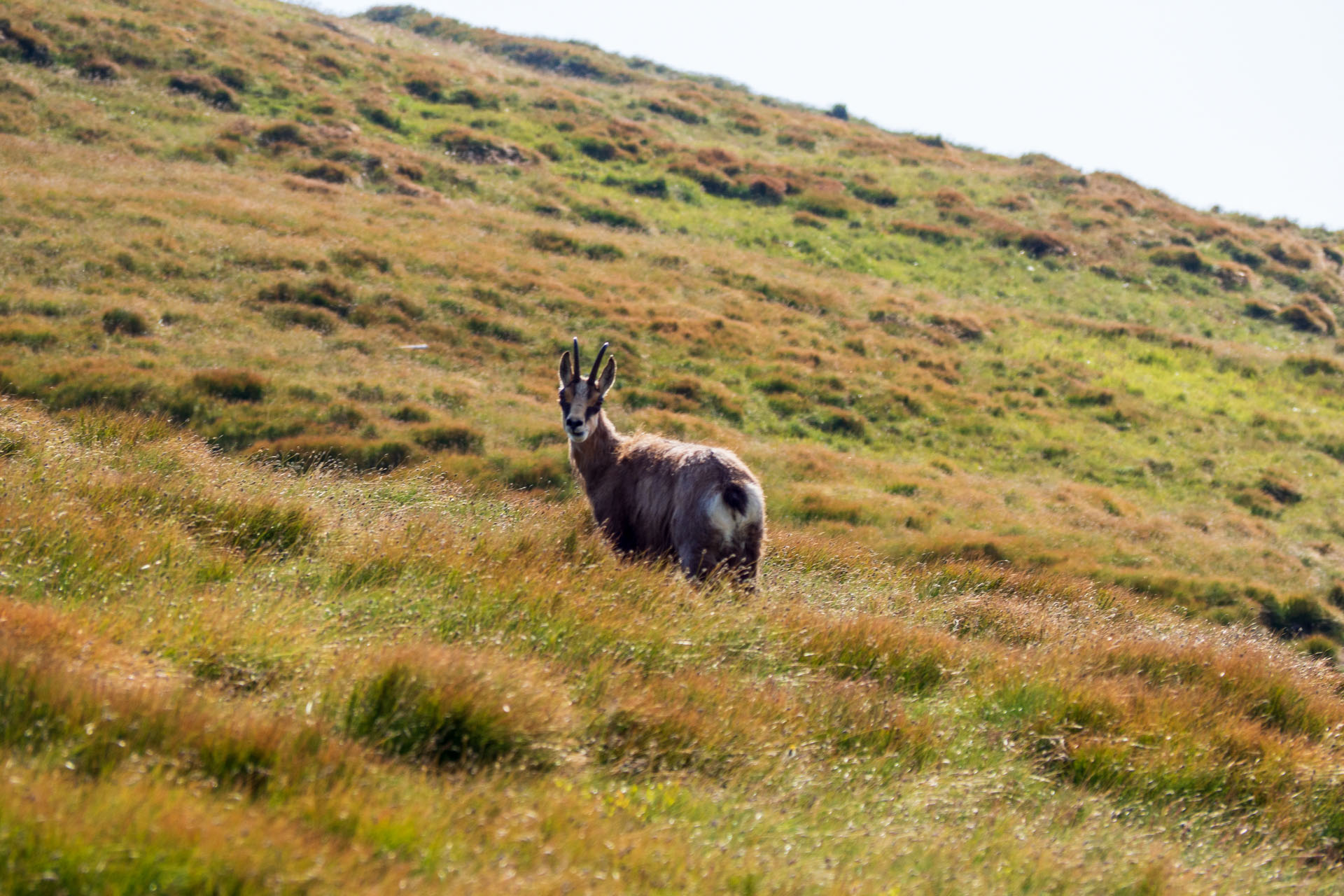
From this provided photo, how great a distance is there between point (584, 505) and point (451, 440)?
7.09 meters

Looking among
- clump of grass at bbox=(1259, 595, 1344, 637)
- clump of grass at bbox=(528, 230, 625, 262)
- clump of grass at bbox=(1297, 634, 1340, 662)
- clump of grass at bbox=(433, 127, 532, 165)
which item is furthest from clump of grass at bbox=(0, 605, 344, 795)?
clump of grass at bbox=(433, 127, 532, 165)

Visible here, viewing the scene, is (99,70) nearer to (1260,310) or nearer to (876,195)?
(876,195)

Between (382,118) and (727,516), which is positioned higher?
(382,118)

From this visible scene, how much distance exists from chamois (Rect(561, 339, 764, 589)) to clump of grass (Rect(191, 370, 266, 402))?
32.1 ft

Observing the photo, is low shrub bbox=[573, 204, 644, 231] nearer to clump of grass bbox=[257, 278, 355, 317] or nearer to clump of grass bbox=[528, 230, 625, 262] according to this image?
clump of grass bbox=[528, 230, 625, 262]

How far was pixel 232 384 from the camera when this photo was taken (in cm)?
1897

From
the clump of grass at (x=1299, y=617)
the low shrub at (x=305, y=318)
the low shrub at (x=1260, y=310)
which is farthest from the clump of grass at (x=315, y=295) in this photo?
the low shrub at (x=1260, y=310)

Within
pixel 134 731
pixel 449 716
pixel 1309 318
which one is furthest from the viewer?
pixel 1309 318

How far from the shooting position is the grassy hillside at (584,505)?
4.63 metres

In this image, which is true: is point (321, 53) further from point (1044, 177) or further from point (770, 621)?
point (770, 621)

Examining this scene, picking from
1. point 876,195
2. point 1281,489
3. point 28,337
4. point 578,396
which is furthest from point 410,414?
point 876,195

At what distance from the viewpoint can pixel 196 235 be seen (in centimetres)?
2525

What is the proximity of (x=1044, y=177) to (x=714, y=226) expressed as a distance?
27148mm

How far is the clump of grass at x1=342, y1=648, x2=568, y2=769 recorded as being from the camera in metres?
4.99
